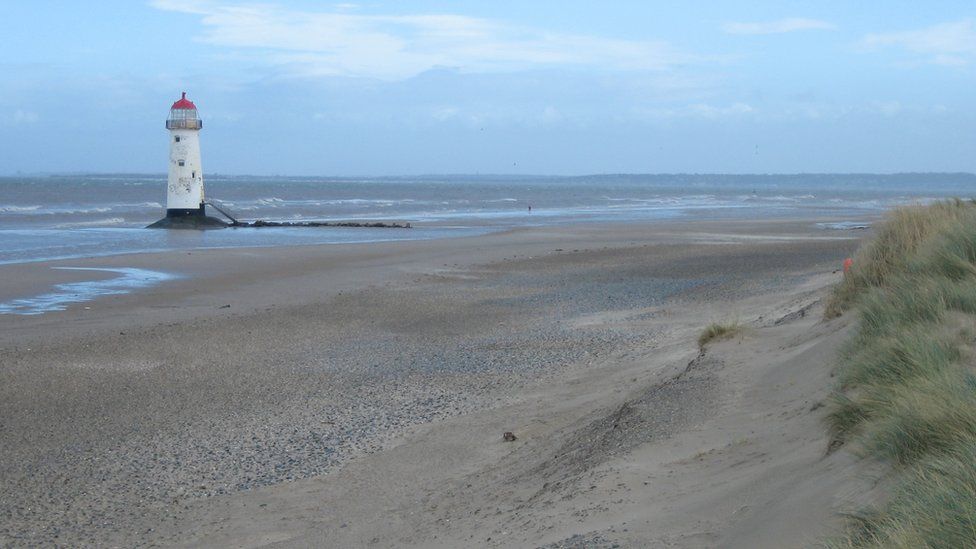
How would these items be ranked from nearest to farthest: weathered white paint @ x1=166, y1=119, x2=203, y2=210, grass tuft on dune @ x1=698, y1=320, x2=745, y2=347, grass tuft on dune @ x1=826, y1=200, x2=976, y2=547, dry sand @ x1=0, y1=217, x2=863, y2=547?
1. grass tuft on dune @ x1=826, y1=200, x2=976, y2=547
2. dry sand @ x1=0, y1=217, x2=863, y2=547
3. grass tuft on dune @ x1=698, y1=320, x2=745, y2=347
4. weathered white paint @ x1=166, y1=119, x2=203, y2=210

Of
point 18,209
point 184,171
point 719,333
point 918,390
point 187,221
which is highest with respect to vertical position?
point 184,171

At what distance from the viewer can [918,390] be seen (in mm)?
4355

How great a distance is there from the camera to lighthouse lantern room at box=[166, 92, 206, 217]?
131ft

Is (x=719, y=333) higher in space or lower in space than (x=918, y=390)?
lower

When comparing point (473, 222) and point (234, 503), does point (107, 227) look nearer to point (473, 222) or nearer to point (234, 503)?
point (473, 222)

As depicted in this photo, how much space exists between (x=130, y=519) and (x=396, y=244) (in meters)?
24.1

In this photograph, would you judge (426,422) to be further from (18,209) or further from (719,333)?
(18,209)

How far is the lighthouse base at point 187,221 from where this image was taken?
38875 mm

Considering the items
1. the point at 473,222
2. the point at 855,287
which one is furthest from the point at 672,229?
the point at 855,287

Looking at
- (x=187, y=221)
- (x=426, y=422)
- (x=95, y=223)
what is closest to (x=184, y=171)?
(x=187, y=221)

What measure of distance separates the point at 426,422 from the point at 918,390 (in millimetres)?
4733

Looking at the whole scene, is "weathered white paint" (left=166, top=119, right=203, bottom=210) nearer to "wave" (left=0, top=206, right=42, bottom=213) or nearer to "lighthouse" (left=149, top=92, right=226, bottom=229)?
"lighthouse" (left=149, top=92, right=226, bottom=229)

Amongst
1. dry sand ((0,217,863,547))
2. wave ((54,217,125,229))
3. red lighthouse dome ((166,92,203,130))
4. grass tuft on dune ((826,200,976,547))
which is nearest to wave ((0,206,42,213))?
wave ((54,217,125,229))

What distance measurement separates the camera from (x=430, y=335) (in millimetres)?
12898
